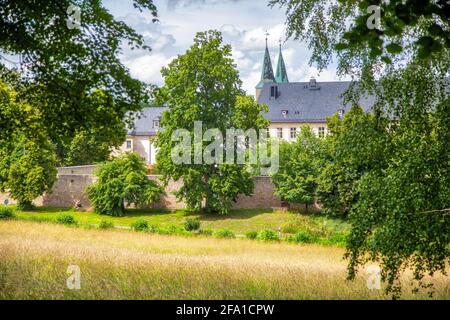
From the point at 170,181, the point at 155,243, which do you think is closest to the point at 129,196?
the point at 170,181

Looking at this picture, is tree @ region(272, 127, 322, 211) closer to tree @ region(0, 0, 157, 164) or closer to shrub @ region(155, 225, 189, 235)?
shrub @ region(155, 225, 189, 235)

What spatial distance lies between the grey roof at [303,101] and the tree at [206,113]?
1294 inches

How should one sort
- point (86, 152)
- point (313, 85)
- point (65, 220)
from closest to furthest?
1. point (65, 220)
2. point (86, 152)
3. point (313, 85)

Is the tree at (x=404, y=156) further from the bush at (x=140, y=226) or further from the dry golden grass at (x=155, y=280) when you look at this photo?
the bush at (x=140, y=226)

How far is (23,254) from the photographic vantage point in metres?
14.2

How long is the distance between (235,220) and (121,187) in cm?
928

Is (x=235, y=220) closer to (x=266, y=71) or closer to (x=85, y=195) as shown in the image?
(x=85, y=195)

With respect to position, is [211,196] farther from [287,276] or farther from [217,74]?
[287,276]

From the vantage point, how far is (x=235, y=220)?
37875 mm

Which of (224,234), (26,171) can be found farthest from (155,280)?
(26,171)

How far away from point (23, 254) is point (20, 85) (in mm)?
4955

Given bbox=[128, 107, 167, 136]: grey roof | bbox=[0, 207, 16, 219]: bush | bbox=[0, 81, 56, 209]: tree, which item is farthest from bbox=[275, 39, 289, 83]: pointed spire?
bbox=[0, 207, 16, 219]: bush

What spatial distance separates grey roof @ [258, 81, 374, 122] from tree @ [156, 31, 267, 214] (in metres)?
32.9

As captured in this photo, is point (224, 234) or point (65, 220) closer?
point (224, 234)
